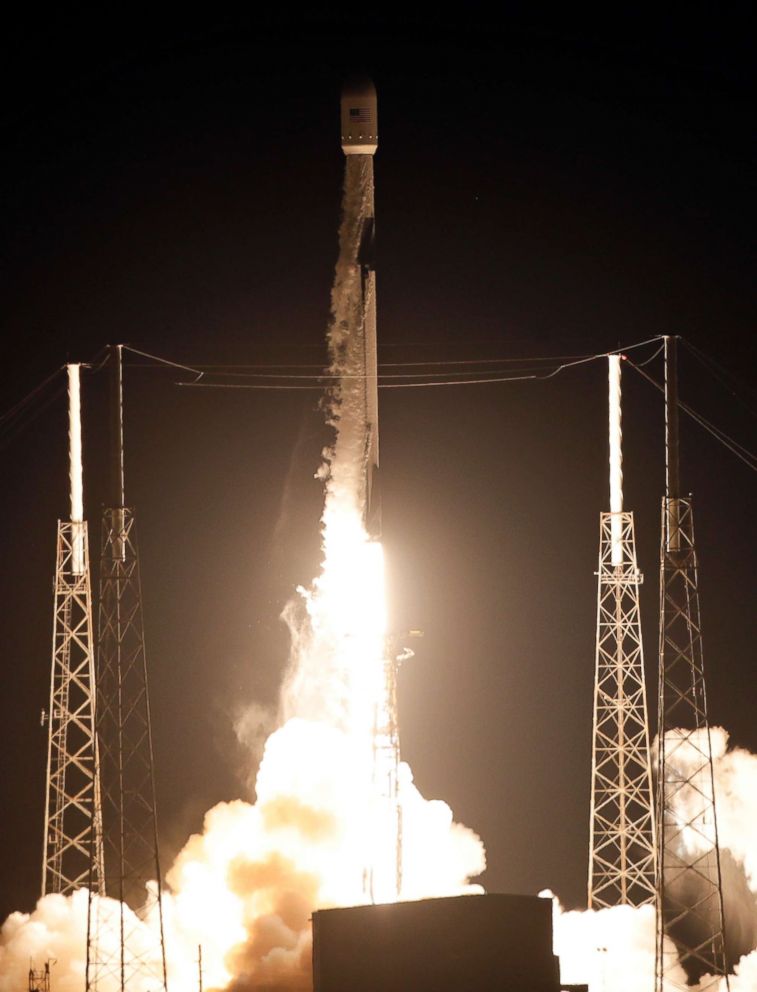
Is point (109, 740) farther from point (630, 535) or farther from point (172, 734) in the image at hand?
point (630, 535)

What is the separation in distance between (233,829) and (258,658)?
3.90 meters

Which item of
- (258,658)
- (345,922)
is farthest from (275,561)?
(345,922)

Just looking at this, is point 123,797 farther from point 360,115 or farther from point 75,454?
point 360,115

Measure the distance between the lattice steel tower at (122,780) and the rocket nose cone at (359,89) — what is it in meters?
6.79

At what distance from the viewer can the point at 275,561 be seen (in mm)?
47344

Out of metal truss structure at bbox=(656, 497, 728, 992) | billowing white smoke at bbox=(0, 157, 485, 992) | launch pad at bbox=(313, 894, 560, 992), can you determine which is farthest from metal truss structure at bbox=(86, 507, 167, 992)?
metal truss structure at bbox=(656, 497, 728, 992)

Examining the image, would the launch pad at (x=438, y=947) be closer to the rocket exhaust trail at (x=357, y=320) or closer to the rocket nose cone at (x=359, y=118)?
the rocket exhaust trail at (x=357, y=320)

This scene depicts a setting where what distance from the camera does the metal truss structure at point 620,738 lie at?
42.4m

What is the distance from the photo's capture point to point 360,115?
43.1m

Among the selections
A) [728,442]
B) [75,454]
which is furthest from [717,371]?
[75,454]

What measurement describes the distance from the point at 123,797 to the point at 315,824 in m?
3.58

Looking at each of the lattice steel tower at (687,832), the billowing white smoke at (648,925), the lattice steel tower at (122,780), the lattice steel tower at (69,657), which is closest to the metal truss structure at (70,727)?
the lattice steel tower at (69,657)

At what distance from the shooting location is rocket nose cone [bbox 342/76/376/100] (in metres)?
43.2

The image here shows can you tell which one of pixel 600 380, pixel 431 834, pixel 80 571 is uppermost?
pixel 600 380
